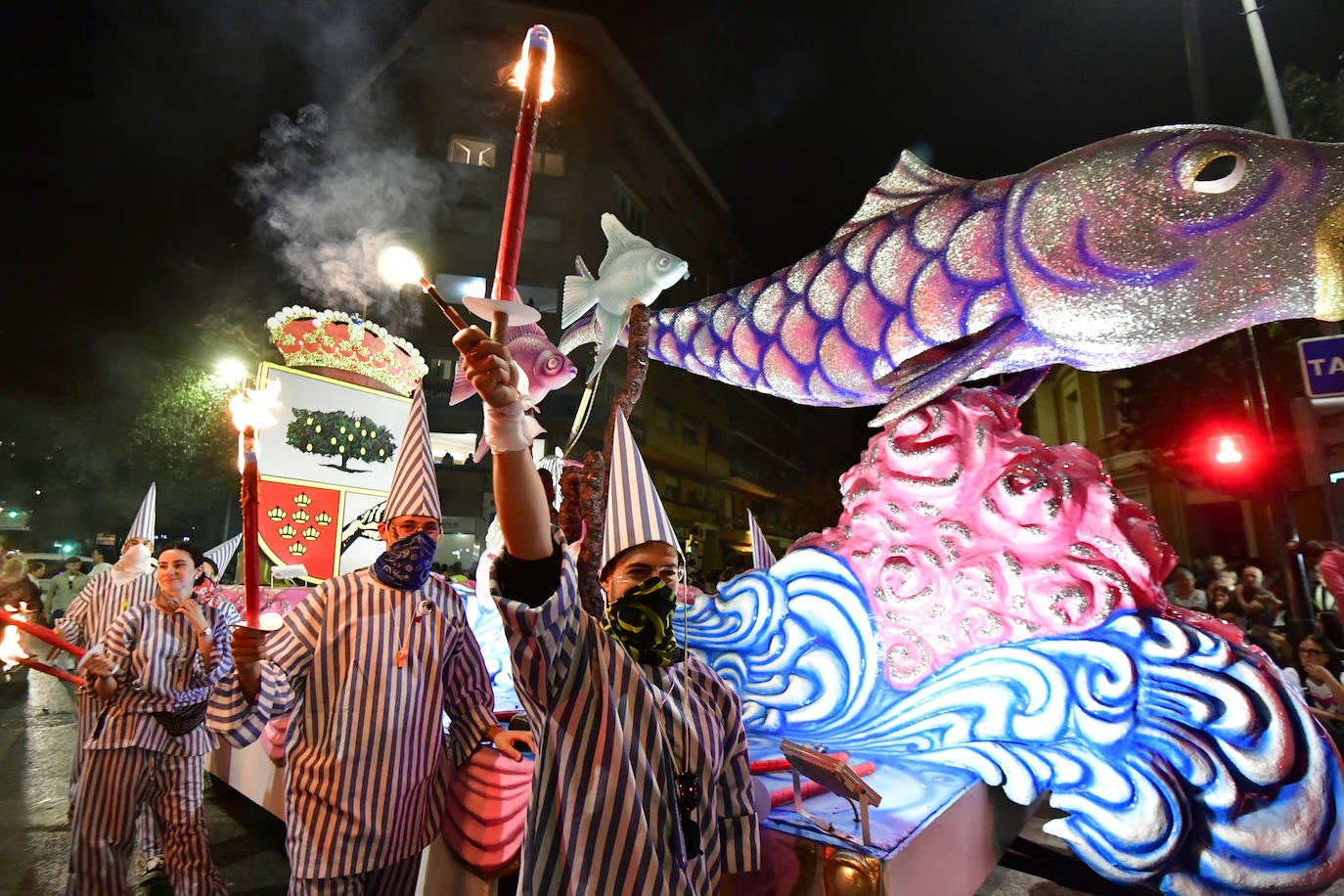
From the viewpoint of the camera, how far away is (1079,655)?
3090mm

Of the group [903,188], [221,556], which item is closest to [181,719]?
[221,556]

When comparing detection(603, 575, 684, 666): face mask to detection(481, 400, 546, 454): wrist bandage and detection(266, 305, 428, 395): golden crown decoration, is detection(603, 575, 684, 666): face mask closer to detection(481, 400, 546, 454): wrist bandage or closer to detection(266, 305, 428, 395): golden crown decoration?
detection(481, 400, 546, 454): wrist bandage

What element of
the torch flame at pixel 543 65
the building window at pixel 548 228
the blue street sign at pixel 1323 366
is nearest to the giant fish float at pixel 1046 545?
the blue street sign at pixel 1323 366

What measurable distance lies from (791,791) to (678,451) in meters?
22.3

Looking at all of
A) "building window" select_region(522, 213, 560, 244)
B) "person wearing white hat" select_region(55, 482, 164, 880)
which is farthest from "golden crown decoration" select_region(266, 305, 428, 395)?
"building window" select_region(522, 213, 560, 244)

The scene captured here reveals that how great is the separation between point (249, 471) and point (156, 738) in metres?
2.55

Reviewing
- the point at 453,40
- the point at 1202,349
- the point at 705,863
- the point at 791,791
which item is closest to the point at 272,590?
the point at 791,791

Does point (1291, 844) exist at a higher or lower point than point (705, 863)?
lower

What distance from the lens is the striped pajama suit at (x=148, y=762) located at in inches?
124

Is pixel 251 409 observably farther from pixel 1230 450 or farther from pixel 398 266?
A: pixel 1230 450

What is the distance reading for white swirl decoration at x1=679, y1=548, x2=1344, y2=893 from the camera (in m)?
2.65

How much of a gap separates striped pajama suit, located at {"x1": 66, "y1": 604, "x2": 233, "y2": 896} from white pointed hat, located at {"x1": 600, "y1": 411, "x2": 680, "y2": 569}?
7.13 ft

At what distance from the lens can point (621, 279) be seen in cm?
299

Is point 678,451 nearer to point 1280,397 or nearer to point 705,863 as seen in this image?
point 1280,397
